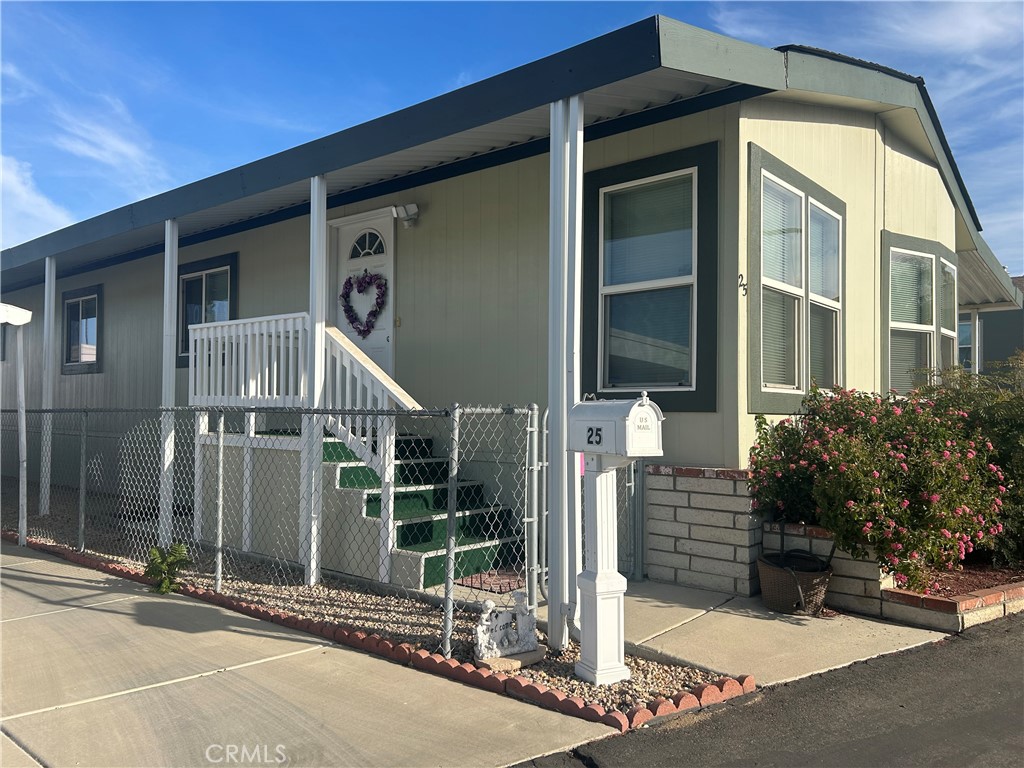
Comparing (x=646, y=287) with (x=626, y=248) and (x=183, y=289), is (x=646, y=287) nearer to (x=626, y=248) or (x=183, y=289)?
(x=626, y=248)

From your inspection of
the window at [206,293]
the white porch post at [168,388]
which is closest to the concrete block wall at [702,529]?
the white porch post at [168,388]

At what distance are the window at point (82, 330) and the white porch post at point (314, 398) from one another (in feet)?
22.6

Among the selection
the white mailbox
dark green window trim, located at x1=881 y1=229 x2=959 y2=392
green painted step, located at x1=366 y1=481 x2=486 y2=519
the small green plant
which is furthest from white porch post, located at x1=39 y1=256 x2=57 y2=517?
dark green window trim, located at x1=881 y1=229 x2=959 y2=392

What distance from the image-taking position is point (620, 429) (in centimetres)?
368

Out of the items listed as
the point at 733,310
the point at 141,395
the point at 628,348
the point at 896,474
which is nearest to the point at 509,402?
the point at 628,348

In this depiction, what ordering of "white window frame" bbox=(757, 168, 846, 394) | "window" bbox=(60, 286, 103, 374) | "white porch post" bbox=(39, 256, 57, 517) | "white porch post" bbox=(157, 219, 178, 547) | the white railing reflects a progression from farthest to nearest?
"window" bbox=(60, 286, 103, 374), "white porch post" bbox=(39, 256, 57, 517), "white porch post" bbox=(157, 219, 178, 547), the white railing, "white window frame" bbox=(757, 168, 846, 394)

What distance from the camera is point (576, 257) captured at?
15.0ft

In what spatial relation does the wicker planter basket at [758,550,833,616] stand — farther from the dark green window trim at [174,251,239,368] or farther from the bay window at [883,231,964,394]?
the dark green window trim at [174,251,239,368]

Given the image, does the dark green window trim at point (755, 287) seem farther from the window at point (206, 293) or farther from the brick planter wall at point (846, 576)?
the window at point (206, 293)

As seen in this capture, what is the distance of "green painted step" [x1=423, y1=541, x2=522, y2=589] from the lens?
5555mm

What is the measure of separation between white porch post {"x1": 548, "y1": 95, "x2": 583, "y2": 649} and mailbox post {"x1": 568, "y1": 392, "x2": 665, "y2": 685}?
543 mm

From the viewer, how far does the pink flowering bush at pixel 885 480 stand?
477 cm

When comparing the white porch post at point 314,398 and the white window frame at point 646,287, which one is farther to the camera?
the white porch post at point 314,398

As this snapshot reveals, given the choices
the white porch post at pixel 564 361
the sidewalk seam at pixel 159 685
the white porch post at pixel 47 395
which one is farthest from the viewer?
the white porch post at pixel 47 395
